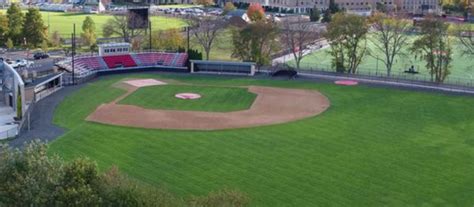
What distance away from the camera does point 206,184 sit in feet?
109

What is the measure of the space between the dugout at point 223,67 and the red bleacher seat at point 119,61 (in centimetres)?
700

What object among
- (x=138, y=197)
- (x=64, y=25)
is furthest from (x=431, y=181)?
(x=64, y=25)

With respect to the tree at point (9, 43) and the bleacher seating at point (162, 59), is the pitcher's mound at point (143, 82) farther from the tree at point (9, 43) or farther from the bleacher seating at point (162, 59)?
the tree at point (9, 43)

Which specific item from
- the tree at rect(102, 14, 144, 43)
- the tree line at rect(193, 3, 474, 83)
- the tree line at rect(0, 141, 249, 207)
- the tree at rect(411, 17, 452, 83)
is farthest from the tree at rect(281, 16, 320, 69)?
the tree line at rect(0, 141, 249, 207)

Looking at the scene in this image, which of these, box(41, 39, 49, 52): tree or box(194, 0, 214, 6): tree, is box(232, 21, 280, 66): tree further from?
box(194, 0, 214, 6): tree

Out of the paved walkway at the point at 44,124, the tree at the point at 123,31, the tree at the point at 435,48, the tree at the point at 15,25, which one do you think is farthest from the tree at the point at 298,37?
the tree at the point at 15,25

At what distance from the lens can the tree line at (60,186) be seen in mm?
20516

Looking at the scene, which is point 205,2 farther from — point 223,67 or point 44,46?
point 223,67

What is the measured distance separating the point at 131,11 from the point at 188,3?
93.2 meters

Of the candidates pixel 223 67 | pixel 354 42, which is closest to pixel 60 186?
pixel 223 67

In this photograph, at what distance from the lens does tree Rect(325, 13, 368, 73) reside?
67312 millimetres

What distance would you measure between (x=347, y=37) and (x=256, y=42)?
9989 mm

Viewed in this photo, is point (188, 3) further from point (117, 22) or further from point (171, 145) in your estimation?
point (171, 145)

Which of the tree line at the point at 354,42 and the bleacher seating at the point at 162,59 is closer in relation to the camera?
the tree line at the point at 354,42
